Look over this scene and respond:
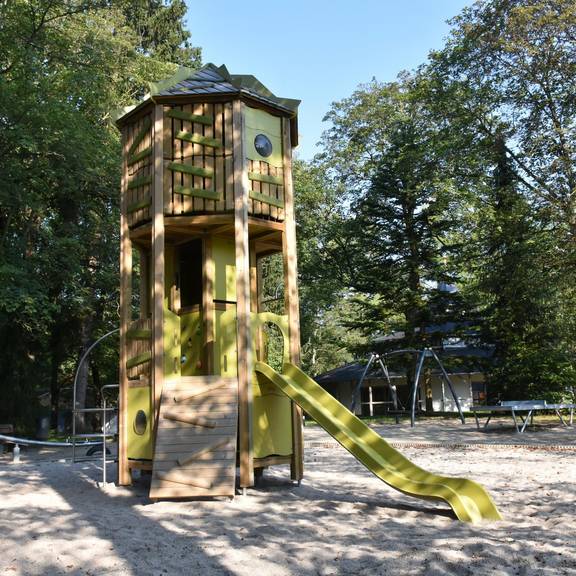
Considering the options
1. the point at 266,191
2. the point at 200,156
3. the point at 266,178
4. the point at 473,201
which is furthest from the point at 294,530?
the point at 473,201

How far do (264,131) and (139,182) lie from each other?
2.05 metres

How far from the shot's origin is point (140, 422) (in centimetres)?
884

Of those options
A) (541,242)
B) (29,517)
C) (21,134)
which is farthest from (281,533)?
(541,242)

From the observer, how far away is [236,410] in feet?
26.4

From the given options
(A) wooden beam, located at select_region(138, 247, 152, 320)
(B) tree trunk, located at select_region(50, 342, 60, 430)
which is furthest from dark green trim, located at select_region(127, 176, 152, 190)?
(B) tree trunk, located at select_region(50, 342, 60, 430)

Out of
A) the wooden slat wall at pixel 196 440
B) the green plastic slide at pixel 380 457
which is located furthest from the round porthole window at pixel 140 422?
the green plastic slide at pixel 380 457

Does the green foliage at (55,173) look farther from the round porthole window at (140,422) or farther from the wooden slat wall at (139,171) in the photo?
the round porthole window at (140,422)

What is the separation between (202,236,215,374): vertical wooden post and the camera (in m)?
9.55

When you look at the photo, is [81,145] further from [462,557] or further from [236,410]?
[462,557]

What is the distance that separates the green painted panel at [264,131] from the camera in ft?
30.3

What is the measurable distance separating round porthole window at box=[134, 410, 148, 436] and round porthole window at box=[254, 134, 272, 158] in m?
4.22

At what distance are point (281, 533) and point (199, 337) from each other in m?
4.31

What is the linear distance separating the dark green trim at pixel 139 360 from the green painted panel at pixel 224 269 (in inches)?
60.9

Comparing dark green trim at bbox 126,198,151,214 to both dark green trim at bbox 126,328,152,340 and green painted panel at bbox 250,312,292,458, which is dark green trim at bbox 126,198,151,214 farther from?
green painted panel at bbox 250,312,292,458
